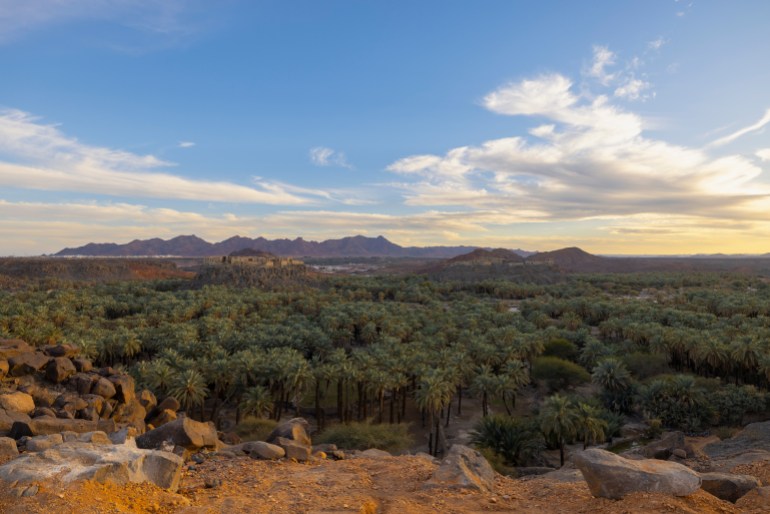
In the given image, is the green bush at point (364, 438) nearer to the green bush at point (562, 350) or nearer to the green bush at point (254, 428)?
the green bush at point (254, 428)

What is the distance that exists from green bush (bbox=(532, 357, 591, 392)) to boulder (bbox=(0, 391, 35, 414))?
47921 millimetres

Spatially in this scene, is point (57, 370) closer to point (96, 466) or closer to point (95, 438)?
point (95, 438)

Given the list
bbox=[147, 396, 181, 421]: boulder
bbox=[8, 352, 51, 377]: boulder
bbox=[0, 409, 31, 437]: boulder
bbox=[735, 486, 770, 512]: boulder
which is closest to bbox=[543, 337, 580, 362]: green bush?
bbox=[147, 396, 181, 421]: boulder

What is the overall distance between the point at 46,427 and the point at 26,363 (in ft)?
31.1

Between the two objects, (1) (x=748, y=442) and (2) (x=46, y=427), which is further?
(1) (x=748, y=442)

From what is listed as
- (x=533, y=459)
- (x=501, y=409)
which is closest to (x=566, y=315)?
(x=501, y=409)

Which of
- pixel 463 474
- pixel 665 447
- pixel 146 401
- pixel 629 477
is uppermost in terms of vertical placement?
pixel 629 477

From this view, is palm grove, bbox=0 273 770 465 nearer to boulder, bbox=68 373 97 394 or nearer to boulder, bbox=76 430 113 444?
boulder, bbox=68 373 97 394

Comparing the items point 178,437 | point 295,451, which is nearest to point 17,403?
point 178,437

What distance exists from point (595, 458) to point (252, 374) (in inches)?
1412

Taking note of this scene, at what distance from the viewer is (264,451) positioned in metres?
13.7

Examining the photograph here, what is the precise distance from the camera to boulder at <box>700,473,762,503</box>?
Result: 10.3 metres

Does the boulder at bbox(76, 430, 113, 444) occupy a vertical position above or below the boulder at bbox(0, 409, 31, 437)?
above

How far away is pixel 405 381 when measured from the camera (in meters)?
43.5
